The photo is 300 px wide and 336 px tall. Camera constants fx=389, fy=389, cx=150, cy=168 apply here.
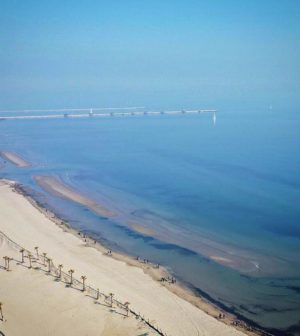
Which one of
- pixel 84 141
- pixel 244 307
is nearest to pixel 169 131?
pixel 84 141

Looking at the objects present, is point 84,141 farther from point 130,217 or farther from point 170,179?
point 130,217

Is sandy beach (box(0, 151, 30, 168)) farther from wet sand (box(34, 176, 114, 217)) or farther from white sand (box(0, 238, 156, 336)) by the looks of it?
white sand (box(0, 238, 156, 336))

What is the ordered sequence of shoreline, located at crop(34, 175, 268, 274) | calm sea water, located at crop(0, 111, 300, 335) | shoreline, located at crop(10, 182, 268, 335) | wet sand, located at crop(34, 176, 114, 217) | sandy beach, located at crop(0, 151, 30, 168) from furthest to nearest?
sandy beach, located at crop(0, 151, 30, 168) → wet sand, located at crop(34, 176, 114, 217) → shoreline, located at crop(34, 175, 268, 274) → calm sea water, located at crop(0, 111, 300, 335) → shoreline, located at crop(10, 182, 268, 335)

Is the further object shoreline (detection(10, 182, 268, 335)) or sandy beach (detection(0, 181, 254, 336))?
shoreline (detection(10, 182, 268, 335))

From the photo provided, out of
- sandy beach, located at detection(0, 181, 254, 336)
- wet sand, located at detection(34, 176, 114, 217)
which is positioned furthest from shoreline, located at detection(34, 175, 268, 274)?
sandy beach, located at detection(0, 181, 254, 336)

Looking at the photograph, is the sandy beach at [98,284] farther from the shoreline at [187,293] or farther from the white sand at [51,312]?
the shoreline at [187,293]

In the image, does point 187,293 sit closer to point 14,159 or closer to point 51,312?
point 51,312
